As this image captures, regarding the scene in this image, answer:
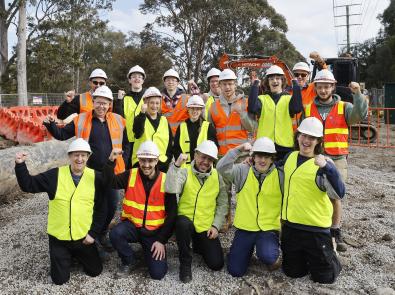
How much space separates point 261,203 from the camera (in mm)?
4180

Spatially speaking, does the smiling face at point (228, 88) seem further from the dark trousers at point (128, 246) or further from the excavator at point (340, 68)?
the excavator at point (340, 68)

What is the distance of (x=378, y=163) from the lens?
10.4 meters

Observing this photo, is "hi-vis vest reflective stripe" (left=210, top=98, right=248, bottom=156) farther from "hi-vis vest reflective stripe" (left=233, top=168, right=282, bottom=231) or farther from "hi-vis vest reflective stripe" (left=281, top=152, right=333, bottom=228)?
"hi-vis vest reflective stripe" (left=281, top=152, right=333, bottom=228)

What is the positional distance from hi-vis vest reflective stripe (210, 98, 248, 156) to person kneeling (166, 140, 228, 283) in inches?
29.1

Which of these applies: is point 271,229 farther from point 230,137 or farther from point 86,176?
point 86,176

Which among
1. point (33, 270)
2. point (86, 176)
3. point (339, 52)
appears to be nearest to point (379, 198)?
point (86, 176)

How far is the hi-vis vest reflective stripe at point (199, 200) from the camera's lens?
4.38m

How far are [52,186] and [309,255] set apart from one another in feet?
9.04

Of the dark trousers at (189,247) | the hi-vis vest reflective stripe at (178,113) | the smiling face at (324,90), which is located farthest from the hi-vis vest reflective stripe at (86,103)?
the smiling face at (324,90)

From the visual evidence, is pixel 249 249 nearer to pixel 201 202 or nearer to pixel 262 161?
pixel 201 202

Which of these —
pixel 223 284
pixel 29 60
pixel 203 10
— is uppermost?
pixel 203 10

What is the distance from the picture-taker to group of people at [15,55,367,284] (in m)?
3.93

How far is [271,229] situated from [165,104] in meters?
2.60

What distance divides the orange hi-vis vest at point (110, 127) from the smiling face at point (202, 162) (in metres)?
1.10
